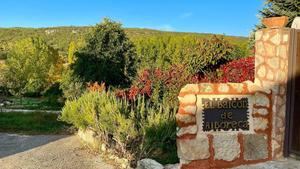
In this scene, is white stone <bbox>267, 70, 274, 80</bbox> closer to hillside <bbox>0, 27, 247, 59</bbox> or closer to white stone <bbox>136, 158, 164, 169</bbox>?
white stone <bbox>136, 158, 164, 169</bbox>

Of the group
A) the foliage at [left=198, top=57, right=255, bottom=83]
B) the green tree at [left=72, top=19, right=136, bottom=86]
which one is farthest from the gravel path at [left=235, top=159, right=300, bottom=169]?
the green tree at [left=72, top=19, right=136, bottom=86]

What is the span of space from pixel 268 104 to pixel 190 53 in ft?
15.2

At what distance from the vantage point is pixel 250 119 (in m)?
5.83

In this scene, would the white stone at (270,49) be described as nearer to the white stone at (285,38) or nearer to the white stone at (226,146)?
the white stone at (285,38)

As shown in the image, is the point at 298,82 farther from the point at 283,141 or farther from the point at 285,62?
the point at 283,141

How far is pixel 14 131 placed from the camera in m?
13.5

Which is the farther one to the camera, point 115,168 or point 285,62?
point 115,168

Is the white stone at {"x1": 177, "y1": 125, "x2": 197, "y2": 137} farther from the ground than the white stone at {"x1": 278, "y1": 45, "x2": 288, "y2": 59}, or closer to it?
closer to it

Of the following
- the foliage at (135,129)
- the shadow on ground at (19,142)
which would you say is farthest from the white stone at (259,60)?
the shadow on ground at (19,142)

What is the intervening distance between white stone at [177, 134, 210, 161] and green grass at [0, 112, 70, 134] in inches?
308

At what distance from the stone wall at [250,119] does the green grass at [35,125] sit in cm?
787

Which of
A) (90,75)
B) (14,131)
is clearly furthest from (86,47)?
(14,131)

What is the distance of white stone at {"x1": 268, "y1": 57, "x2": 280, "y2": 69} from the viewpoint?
5.80 m

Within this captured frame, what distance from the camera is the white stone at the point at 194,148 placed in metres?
5.62
